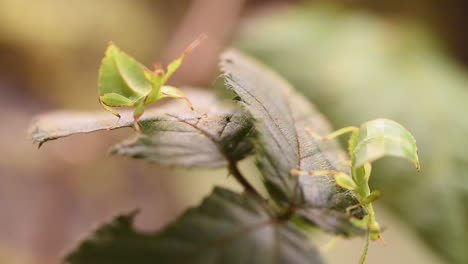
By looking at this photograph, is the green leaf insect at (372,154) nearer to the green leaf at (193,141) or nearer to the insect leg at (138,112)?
the green leaf at (193,141)

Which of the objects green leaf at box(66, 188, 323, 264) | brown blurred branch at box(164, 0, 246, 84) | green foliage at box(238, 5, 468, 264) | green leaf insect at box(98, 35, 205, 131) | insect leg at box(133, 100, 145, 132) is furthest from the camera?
brown blurred branch at box(164, 0, 246, 84)

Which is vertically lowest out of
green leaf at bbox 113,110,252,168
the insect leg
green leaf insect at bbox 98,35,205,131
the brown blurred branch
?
green leaf at bbox 113,110,252,168

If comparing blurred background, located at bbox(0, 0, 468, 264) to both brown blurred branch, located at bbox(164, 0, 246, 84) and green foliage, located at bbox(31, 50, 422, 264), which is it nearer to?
brown blurred branch, located at bbox(164, 0, 246, 84)

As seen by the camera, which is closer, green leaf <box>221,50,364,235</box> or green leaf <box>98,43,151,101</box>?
green leaf <box>221,50,364,235</box>

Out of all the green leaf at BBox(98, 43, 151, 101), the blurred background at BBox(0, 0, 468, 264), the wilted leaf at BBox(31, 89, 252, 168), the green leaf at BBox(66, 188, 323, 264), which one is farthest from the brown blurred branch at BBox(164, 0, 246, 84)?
the green leaf at BBox(66, 188, 323, 264)

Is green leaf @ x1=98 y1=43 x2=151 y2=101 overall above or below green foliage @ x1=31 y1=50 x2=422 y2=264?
above

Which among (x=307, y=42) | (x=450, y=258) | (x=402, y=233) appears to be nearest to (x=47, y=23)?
(x=307, y=42)

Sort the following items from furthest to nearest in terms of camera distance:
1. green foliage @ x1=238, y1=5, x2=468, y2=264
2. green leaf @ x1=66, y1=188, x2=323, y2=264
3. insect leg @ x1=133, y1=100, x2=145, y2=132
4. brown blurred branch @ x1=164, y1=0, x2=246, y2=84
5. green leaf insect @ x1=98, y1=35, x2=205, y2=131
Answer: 1. brown blurred branch @ x1=164, y1=0, x2=246, y2=84
2. green foliage @ x1=238, y1=5, x2=468, y2=264
3. green leaf insect @ x1=98, y1=35, x2=205, y2=131
4. insect leg @ x1=133, y1=100, x2=145, y2=132
5. green leaf @ x1=66, y1=188, x2=323, y2=264

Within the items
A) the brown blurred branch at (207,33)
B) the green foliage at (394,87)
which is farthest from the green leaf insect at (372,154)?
the brown blurred branch at (207,33)
